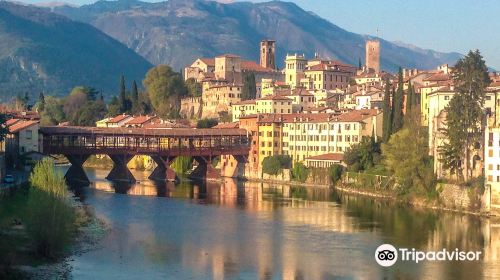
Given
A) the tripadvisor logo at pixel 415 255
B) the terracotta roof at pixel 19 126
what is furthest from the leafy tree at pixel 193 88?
the tripadvisor logo at pixel 415 255

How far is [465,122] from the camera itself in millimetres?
56375

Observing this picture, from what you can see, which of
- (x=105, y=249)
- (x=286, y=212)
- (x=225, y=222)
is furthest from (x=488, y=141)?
(x=105, y=249)

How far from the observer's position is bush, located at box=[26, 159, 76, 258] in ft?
112

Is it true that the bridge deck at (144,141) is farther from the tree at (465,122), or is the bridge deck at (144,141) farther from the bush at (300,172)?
the tree at (465,122)

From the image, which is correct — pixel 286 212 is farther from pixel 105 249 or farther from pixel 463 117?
pixel 105 249

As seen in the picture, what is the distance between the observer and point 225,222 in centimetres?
4984

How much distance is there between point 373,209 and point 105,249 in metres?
21.6

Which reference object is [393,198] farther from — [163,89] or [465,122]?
[163,89]

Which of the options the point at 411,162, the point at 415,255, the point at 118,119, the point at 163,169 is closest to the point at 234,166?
the point at 163,169

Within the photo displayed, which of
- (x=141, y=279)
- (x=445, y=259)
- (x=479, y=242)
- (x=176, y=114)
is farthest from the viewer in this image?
(x=176, y=114)

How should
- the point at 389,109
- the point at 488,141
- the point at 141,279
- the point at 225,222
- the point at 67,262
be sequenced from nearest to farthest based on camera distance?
the point at 141,279 → the point at 67,262 → the point at 225,222 → the point at 488,141 → the point at 389,109

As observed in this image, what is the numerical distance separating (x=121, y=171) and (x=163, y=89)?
32973mm

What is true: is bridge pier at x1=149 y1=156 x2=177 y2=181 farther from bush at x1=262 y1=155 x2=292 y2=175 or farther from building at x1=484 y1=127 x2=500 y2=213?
building at x1=484 y1=127 x2=500 y2=213

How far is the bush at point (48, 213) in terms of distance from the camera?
3416 centimetres
